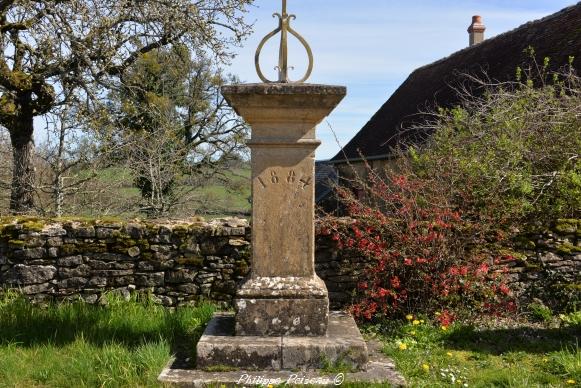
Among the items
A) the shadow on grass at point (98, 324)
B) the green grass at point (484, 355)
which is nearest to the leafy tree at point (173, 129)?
the shadow on grass at point (98, 324)

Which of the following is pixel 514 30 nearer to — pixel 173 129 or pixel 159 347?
pixel 173 129

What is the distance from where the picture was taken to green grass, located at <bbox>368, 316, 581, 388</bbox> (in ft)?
15.0

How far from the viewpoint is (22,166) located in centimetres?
1127

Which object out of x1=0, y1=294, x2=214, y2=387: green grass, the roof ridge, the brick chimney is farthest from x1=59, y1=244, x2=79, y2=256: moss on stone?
the brick chimney

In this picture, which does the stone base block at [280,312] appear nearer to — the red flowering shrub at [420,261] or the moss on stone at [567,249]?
the red flowering shrub at [420,261]

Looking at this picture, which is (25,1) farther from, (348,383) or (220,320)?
(348,383)

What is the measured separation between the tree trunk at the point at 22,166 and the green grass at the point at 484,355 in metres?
7.70

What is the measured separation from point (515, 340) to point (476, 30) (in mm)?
17660

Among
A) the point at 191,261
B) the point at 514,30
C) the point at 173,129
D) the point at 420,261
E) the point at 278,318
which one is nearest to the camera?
the point at 278,318

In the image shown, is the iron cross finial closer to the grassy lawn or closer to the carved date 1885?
the carved date 1885

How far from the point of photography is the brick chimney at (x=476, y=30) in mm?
21214

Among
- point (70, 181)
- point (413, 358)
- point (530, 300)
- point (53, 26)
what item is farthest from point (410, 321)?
point (70, 181)

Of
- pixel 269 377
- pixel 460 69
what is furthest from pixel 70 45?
pixel 460 69

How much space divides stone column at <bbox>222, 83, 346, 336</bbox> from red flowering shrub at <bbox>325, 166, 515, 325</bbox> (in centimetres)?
190
